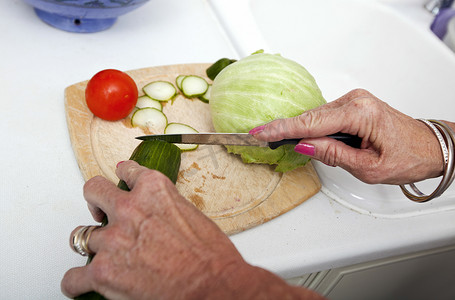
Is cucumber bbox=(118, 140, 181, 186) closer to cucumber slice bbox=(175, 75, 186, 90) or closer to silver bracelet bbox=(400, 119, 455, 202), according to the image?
cucumber slice bbox=(175, 75, 186, 90)

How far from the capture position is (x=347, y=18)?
2164mm

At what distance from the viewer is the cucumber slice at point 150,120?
135cm

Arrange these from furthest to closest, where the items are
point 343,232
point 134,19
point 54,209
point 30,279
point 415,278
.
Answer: point 134,19 < point 415,278 < point 343,232 < point 54,209 < point 30,279

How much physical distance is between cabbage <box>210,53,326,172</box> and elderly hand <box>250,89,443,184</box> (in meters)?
0.14

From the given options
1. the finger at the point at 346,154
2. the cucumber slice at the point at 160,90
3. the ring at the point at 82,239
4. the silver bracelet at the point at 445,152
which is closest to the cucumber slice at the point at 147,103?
the cucumber slice at the point at 160,90

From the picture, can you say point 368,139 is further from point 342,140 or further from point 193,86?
point 193,86

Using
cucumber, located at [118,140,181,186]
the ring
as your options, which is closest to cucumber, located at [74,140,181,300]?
cucumber, located at [118,140,181,186]

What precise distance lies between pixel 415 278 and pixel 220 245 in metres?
1.18

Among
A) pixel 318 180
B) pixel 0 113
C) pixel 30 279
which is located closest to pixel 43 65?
pixel 0 113

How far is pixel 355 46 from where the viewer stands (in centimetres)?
218

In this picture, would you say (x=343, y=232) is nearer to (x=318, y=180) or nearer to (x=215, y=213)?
(x=318, y=180)

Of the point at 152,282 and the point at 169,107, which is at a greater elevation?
the point at 169,107

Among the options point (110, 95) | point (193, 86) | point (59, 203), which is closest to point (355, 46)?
point (193, 86)

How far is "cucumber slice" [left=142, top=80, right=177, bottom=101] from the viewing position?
4.72ft
